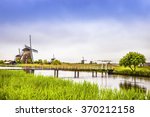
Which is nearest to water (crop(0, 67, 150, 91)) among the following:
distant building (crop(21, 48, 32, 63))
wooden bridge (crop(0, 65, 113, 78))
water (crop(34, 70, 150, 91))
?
water (crop(34, 70, 150, 91))

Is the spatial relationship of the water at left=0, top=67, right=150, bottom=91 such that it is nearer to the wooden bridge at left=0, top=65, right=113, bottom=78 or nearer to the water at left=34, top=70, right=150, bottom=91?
the water at left=34, top=70, right=150, bottom=91

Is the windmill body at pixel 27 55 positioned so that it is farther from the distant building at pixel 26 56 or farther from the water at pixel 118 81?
the water at pixel 118 81

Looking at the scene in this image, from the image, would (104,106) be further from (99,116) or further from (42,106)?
(42,106)

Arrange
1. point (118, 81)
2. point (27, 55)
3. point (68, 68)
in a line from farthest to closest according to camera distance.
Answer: point (27, 55) < point (68, 68) < point (118, 81)

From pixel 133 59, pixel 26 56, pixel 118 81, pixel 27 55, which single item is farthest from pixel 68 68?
pixel 26 56

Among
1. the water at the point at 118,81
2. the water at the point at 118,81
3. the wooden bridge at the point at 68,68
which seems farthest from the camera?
the wooden bridge at the point at 68,68

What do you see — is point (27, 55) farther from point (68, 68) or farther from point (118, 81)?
point (118, 81)

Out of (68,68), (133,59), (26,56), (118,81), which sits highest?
(26,56)

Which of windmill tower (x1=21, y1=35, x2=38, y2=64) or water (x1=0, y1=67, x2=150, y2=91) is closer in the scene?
water (x1=0, y1=67, x2=150, y2=91)

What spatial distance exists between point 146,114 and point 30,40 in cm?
7019

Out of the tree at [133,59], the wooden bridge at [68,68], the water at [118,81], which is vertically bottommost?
the water at [118,81]

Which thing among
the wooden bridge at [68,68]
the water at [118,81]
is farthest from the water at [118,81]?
the wooden bridge at [68,68]

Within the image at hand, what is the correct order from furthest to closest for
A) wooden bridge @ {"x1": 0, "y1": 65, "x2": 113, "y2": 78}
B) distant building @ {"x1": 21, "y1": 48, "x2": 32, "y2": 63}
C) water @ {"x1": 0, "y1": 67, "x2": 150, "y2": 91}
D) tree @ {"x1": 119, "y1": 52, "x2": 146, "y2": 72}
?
distant building @ {"x1": 21, "y1": 48, "x2": 32, "y2": 63} → tree @ {"x1": 119, "y1": 52, "x2": 146, "y2": 72} → wooden bridge @ {"x1": 0, "y1": 65, "x2": 113, "y2": 78} → water @ {"x1": 0, "y1": 67, "x2": 150, "y2": 91}

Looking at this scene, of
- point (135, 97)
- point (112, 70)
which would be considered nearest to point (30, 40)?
point (112, 70)
